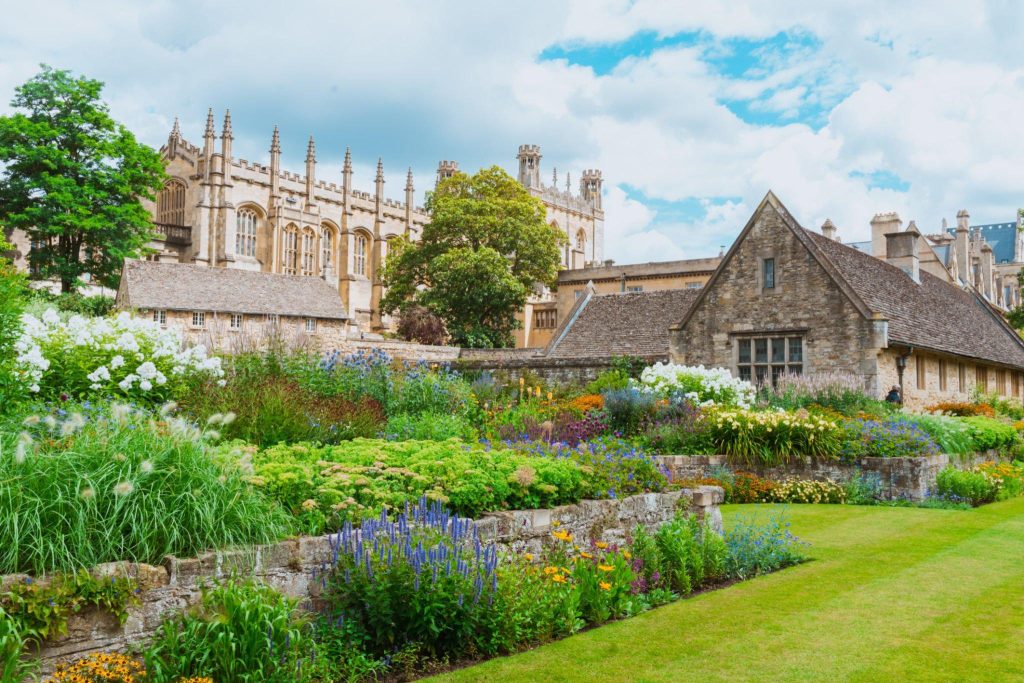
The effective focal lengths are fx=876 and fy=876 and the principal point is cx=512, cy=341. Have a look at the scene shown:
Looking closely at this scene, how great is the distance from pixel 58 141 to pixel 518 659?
39.6 metres

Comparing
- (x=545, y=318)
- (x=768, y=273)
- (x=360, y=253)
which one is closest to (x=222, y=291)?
(x=545, y=318)

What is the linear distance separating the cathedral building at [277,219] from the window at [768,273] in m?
34.3

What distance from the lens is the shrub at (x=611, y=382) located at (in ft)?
65.2

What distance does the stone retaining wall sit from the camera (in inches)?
514

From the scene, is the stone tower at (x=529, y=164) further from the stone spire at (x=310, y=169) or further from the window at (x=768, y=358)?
the window at (x=768, y=358)

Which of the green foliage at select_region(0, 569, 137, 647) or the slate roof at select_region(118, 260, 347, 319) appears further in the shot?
the slate roof at select_region(118, 260, 347, 319)

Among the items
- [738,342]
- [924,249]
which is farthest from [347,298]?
[738,342]

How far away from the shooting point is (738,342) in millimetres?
21922

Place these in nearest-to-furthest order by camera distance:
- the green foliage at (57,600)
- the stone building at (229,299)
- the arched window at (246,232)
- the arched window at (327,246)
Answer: the green foliage at (57,600) < the stone building at (229,299) < the arched window at (246,232) < the arched window at (327,246)

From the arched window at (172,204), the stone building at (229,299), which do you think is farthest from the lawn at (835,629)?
the arched window at (172,204)

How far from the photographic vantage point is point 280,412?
10016 mm

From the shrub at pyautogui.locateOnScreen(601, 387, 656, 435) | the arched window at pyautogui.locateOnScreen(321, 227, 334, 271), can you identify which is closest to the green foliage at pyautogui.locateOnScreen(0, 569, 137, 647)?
the shrub at pyautogui.locateOnScreen(601, 387, 656, 435)

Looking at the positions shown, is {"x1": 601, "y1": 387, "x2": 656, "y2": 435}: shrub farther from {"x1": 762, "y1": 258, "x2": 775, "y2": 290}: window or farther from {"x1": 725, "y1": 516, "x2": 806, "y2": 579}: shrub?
{"x1": 762, "y1": 258, "x2": 775, "y2": 290}: window

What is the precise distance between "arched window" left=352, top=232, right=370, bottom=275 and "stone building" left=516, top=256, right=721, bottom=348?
21.4 m
